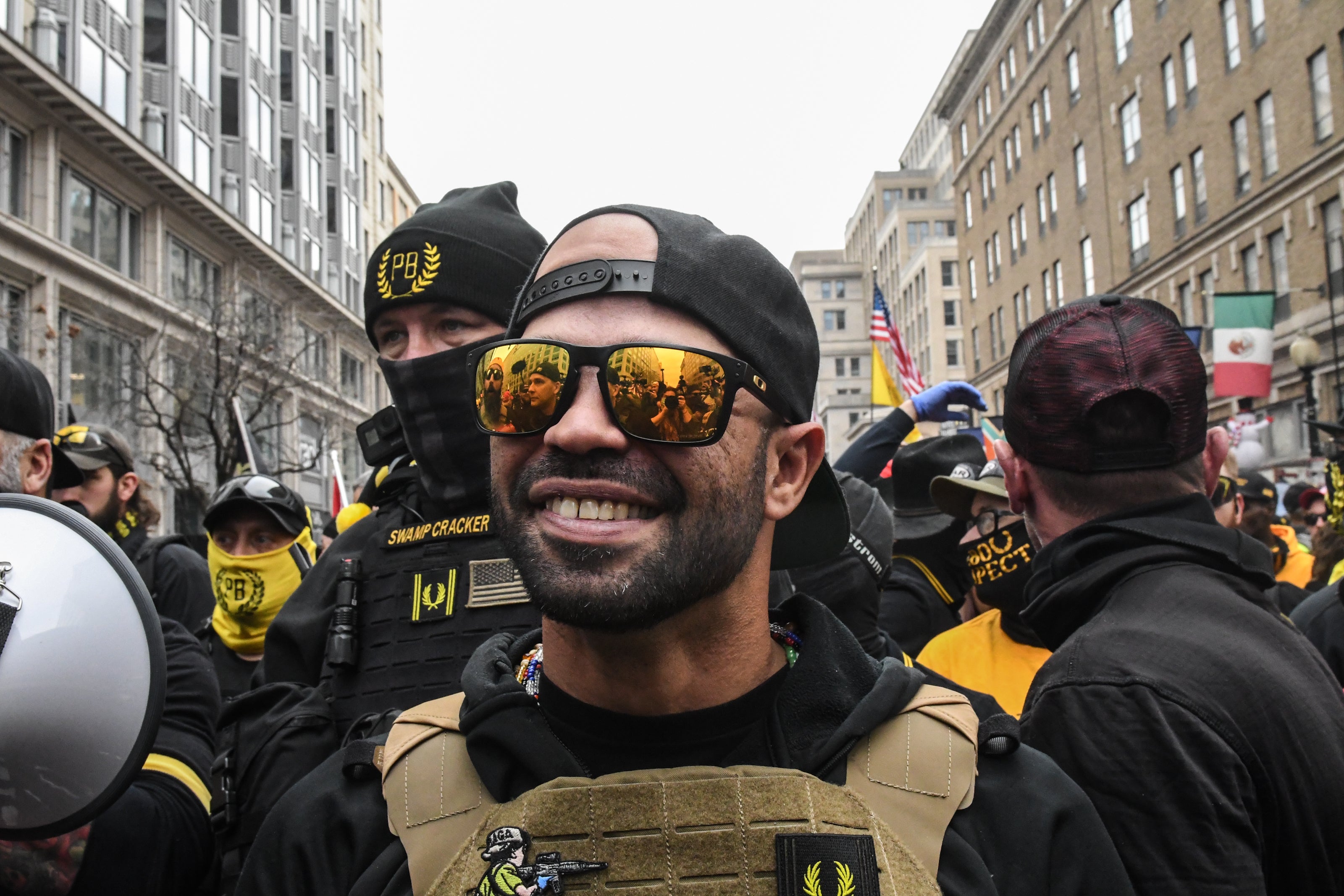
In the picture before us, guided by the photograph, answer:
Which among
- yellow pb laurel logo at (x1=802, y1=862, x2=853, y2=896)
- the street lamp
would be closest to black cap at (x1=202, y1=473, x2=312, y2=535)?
yellow pb laurel logo at (x1=802, y1=862, x2=853, y2=896)

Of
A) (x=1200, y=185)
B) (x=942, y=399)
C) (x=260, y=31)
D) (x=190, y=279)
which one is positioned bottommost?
(x=942, y=399)

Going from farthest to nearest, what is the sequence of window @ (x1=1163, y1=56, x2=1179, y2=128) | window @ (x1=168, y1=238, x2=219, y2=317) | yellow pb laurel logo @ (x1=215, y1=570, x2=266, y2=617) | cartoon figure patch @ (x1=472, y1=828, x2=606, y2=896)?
window @ (x1=1163, y1=56, x2=1179, y2=128) < window @ (x1=168, y1=238, x2=219, y2=317) < yellow pb laurel logo @ (x1=215, y1=570, x2=266, y2=617) < cartoon figure patch @ (x1=472, y1=828, x2=606, y2=896)

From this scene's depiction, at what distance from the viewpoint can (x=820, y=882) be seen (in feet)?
5.33

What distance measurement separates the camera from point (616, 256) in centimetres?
201

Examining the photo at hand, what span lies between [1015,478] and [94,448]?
4551 millimetres

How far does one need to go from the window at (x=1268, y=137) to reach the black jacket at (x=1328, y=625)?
2978 centimetres

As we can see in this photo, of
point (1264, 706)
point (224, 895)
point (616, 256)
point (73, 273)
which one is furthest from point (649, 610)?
point (73, 273)

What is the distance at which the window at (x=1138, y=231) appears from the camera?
38.0 meters

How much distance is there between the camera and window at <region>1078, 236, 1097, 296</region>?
42469 millimetres

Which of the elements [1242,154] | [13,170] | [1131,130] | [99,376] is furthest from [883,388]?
[1131,130]

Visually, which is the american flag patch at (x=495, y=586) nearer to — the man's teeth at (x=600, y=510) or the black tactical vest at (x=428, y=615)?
the black tactical vest at (x=428, y=615)

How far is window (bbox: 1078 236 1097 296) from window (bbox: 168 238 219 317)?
3120cm

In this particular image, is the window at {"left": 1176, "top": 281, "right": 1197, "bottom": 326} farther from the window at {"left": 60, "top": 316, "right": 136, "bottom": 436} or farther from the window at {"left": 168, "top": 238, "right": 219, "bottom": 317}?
the window at {"left": 60, "top": 316, "right": 136, "bottom": 436}

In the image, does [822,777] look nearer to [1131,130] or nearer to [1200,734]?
[1200,734]
